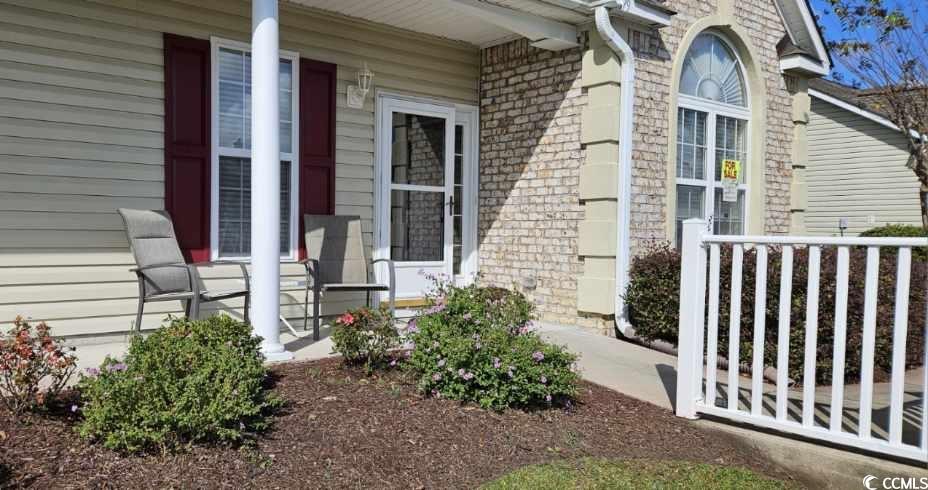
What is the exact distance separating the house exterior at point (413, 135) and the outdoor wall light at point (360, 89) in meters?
0.03

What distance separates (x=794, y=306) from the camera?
16.5 ft

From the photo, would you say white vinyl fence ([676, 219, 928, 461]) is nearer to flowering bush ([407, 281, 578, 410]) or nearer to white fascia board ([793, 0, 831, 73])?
flowering bush ([407, 281, 578, 410])

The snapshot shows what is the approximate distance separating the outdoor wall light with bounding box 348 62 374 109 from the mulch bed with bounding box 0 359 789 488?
3015 mm

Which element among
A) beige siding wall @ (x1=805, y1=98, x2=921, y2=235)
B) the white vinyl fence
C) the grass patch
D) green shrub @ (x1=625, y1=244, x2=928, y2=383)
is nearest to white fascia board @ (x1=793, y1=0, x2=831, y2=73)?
green shrub @ (x1=625, y1=244, x2=928, y2=383)

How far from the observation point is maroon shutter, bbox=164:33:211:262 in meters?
5.39

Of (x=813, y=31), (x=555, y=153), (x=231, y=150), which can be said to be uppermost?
(x=813, y=31)

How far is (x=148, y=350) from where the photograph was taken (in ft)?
10.4

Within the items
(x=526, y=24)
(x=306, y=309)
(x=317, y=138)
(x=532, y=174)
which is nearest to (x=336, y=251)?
(x=306, y=309)

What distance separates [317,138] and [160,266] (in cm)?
188

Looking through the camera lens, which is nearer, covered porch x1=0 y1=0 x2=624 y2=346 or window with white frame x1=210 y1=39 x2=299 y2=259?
covered porch x1=0 y1=0 x2=624 y2=346

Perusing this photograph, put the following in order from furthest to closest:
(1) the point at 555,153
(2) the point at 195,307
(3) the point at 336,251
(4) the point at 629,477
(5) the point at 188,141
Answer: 1. (1) the point at 555,153
2. (3) the point at 336,251
3. (5) the point at 188,141
4. (2) the point at 195,307
5. (4) the point at 629,477

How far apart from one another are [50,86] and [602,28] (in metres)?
4.33

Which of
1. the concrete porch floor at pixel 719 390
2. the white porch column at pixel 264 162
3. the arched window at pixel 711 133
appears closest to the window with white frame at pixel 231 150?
the concrete porch floor at pixel 719 390

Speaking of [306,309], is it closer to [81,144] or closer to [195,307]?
[195,307]
